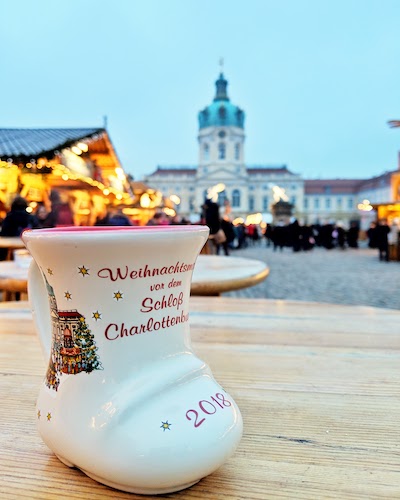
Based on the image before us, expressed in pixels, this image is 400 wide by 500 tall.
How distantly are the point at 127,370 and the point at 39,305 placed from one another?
0.10 meters

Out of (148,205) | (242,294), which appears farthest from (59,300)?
(148,205)

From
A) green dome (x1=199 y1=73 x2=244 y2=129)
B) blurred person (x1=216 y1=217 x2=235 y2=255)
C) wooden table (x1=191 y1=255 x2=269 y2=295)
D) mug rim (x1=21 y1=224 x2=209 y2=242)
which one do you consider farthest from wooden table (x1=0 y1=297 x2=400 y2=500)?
green dome (x1=199 y1=73 x2=244 y2=129)

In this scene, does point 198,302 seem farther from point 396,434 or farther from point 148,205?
point 148,205

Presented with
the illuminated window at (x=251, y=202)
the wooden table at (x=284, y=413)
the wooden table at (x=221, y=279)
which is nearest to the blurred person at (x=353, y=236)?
the wooden table at (x=221, y=279)

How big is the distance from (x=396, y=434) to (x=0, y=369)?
37 centimetres

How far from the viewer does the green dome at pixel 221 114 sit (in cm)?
3825

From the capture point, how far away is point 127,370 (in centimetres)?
26

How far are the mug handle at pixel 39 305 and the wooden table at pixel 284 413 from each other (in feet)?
0.21

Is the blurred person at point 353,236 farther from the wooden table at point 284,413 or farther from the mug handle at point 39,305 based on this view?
the mug handle at point 39,305

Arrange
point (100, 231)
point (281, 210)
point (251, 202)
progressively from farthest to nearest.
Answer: point (251, 202) → point (281, 210) → point (100, 231)

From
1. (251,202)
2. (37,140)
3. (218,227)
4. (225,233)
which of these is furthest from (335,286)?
(251,202)

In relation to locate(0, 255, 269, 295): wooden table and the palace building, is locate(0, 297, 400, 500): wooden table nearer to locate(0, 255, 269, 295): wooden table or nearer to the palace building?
locate(0, 255, 269, 295): wooden table

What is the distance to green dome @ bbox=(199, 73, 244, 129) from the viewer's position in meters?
38.2

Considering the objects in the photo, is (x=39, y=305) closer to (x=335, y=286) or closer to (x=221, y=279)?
(x=221, y=279)
